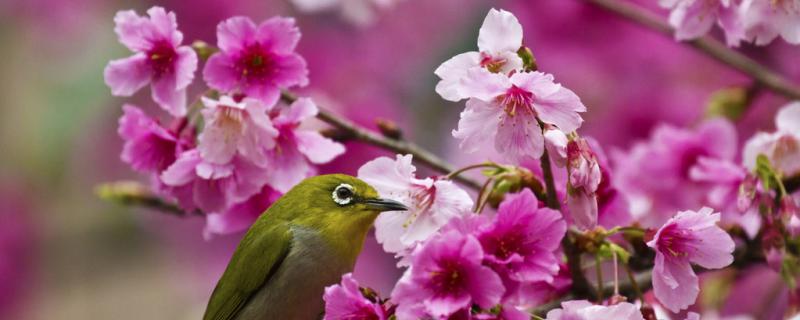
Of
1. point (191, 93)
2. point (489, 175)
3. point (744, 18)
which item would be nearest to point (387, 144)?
point (489, 175)

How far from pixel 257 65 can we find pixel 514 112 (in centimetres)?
19

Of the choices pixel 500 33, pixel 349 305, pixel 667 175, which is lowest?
pixel 667 175

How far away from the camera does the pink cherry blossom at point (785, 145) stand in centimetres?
69

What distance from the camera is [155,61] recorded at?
0.66 meters

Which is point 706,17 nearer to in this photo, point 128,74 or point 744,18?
point 744,18

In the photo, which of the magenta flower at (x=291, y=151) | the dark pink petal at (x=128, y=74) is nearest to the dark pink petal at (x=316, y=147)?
the magenta flower at (x=291, y=151)

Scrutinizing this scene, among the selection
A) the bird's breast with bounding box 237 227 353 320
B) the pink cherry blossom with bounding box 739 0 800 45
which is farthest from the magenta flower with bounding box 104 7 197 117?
the pink cherry blossom with bounding box 739 0 800 45

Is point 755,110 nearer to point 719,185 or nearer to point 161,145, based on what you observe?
point 719,185

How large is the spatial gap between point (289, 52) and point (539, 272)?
23 cm

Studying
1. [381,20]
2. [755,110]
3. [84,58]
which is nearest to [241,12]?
[381,20]

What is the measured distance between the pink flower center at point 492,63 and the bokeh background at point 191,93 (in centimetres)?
7

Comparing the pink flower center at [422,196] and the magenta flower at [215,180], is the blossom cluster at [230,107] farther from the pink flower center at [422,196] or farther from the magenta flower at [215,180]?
the pink flower center at [422,196]

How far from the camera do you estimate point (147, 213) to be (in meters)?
2.10

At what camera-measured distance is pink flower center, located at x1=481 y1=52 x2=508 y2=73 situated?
0.53 m
